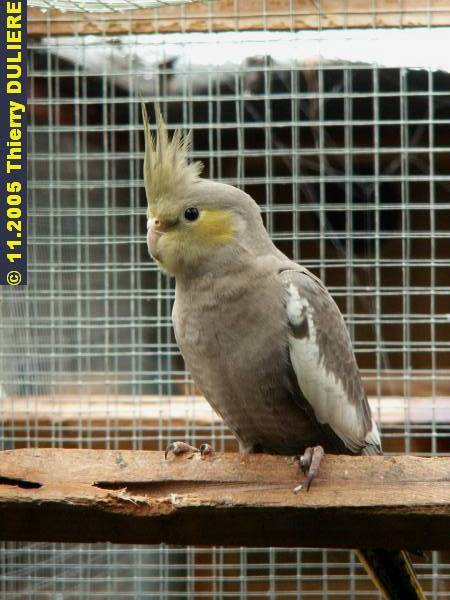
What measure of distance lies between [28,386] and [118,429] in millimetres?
229

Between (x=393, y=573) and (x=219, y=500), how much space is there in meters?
0.35

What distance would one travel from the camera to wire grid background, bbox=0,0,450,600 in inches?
70.4

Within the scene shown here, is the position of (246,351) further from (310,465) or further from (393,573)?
(393,573)

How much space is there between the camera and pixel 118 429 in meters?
1.82

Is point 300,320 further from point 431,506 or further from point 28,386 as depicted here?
point 28,386

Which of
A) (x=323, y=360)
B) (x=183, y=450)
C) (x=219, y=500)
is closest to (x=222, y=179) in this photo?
(x=323, y=360)

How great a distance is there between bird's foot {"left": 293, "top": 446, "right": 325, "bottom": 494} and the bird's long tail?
0.20m

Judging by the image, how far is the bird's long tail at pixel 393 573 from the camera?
1101 mm

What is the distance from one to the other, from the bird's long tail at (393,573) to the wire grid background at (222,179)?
68cm

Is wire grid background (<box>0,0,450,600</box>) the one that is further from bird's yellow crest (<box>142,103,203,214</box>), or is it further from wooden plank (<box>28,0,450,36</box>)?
bird's yellow crest (<box>142,103,203,214</box>)

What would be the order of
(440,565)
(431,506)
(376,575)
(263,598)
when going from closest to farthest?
(431,506), (376,575), (440,565), (263,598)

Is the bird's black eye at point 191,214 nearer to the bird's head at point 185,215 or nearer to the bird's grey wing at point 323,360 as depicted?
the bird's head at point 185,215

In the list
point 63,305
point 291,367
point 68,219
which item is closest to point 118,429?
point 63,305

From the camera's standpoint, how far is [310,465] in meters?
0.96
